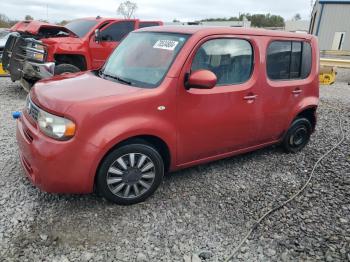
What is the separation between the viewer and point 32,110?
3096mm

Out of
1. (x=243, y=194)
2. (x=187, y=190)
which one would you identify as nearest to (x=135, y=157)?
(x=187, y=190)

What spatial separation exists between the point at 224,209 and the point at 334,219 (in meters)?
1.15

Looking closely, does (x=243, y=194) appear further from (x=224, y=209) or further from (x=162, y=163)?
(x=162, y=163)

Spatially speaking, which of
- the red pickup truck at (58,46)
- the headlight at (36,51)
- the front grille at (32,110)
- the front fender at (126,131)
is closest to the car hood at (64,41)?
the red pickup truck at (58,46)

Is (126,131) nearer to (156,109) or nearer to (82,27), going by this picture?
(156,109)

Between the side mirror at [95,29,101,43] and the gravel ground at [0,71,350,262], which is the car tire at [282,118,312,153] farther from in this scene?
the side mirror at [95,29,101,43]

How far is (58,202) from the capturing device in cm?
318

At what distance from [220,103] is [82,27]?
6020 millimetres

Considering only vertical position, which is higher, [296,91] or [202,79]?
[202,79]

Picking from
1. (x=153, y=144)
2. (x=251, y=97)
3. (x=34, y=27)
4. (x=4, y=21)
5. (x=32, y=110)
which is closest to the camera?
(x=32, y=110)

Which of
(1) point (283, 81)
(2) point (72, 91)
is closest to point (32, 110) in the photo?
(2) point (72, 91)

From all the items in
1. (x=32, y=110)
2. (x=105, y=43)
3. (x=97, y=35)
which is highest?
(x=97, y=35)

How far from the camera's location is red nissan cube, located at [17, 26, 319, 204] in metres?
2.75

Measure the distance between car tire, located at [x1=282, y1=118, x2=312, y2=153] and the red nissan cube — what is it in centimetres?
43
